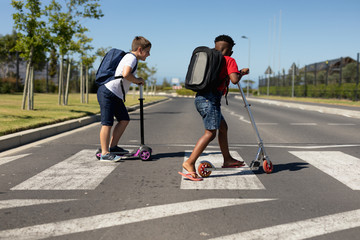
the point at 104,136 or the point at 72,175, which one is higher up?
the point at 104,136

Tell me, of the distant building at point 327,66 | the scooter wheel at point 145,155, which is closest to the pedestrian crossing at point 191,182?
the scooter wheel at point 145,155

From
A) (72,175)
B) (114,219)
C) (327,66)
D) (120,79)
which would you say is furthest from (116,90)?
(327,66)

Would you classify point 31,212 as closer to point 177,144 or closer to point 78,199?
point 78,199

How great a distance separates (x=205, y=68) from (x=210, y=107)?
0.46 metres

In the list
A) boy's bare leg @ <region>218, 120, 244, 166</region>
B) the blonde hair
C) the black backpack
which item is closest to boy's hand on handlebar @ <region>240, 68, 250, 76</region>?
the black backpack

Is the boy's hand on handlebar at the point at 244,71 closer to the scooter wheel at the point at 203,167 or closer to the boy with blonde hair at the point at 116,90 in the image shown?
the scooter wheel at the point at 203,167

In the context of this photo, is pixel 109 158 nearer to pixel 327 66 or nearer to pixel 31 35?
pixel 31 35

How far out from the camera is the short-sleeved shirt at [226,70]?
4.55 meters

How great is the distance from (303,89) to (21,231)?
43.0 m

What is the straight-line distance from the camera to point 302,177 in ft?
16.6

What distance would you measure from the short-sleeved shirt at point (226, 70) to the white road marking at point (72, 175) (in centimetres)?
181

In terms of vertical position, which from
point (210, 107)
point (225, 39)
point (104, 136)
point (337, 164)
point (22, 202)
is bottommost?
point (22, 202)

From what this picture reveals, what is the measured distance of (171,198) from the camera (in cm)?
403

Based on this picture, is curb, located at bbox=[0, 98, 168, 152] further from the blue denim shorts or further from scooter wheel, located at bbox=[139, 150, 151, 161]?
the blue denim shorts
